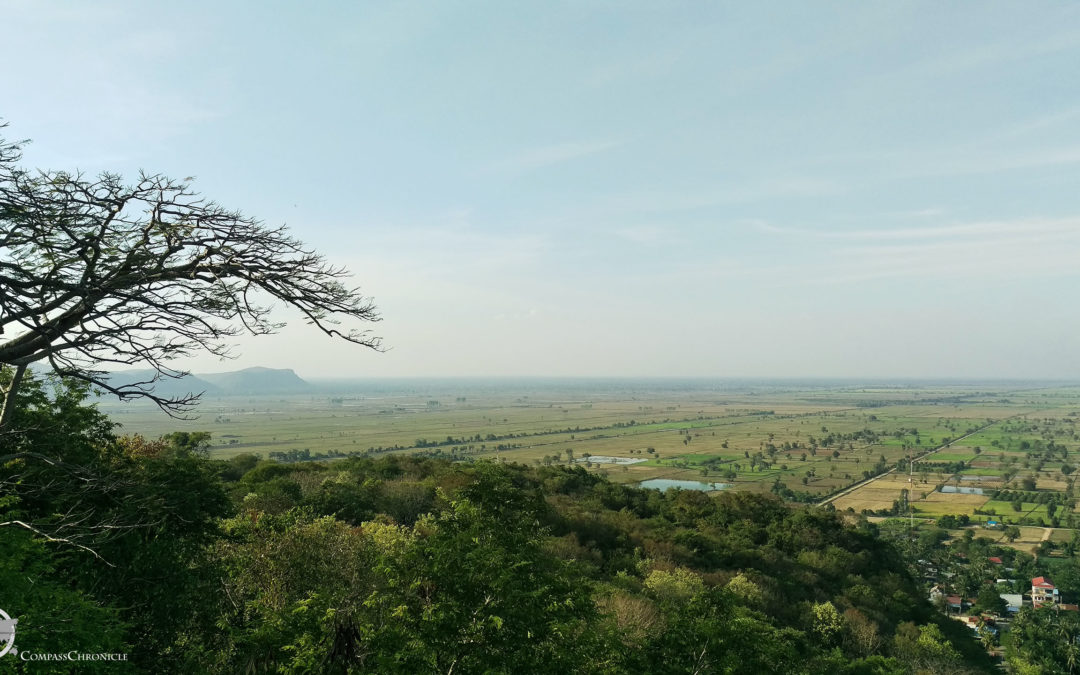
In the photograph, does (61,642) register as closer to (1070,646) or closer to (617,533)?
(617,533)

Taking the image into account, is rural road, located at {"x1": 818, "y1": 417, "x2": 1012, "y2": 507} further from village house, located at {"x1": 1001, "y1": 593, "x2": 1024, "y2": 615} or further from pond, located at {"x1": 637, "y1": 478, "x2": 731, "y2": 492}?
village house, located at {"x1": 1001, "y1": 593, "x2": 1024, "y2": 615}

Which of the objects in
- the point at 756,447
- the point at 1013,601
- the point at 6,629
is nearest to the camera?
the point at 6,629

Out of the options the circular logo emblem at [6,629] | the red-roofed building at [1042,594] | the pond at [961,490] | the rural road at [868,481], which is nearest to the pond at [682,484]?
→ the rural road at [868,481]

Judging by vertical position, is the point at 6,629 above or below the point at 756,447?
above

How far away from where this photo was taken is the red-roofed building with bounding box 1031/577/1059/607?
56438 mm

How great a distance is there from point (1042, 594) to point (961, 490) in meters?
46.4

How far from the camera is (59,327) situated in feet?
24.3

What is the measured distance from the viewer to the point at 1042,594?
5728 centimetres

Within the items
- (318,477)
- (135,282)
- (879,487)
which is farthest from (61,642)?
(879,487)

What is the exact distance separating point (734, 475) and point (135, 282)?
99981 millimetres

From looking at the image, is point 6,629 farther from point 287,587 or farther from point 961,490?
point 961,490

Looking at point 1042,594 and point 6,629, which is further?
point 1042,594

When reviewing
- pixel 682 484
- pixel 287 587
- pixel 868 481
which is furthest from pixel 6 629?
pixel 868 481

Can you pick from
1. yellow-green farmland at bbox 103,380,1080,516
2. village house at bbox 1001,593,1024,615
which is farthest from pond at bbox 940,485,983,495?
village house at bbox 1001,593,1024,615
